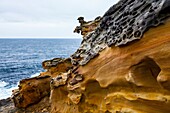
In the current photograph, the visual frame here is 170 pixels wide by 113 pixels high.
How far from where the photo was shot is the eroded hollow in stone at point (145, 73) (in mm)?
7203

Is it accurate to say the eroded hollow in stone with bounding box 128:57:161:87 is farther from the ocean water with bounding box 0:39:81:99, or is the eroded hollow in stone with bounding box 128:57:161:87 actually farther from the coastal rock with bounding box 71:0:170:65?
the ocean water with bounding box 0:39:81:99

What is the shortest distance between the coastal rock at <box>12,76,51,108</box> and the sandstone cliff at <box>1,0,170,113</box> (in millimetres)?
6647

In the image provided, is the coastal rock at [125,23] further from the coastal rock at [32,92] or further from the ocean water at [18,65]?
the ocean water at [18,65]

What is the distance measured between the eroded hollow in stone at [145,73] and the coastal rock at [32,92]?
460 inches

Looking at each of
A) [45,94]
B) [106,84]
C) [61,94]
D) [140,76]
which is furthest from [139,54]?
[45,94]

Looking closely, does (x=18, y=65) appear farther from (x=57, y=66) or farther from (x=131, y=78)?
(x=131, y=78)

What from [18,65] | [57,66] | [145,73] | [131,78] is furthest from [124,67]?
[18,65]

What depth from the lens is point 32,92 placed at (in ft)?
61.1

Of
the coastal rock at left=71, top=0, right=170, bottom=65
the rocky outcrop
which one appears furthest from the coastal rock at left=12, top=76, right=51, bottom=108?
the coastal rock at left=71, top=0, right=170, bottom=65

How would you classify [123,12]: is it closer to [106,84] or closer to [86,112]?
[106,84]

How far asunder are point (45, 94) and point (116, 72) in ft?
36.7

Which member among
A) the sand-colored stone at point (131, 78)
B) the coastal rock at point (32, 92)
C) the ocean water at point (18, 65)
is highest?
the sand-colored stone at point (131, 78)

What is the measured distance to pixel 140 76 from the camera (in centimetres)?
753

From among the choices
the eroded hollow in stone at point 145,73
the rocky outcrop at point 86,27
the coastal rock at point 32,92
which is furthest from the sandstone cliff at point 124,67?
the coastal rock at point 32,92
